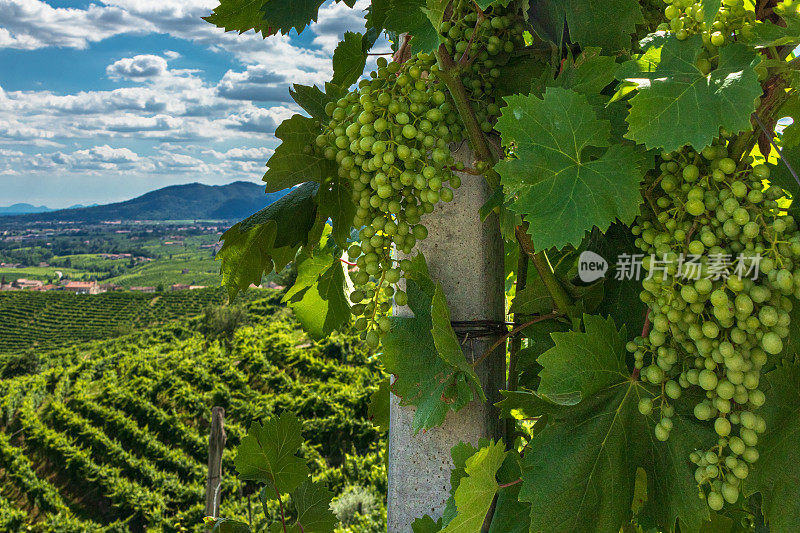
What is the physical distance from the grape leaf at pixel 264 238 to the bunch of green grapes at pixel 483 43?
290mm

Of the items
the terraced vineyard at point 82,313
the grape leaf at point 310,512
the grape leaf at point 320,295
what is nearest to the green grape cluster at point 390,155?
the grape leaf at point 320,295

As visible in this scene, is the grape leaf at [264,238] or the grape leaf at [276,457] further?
the grape leaf at [276,457]

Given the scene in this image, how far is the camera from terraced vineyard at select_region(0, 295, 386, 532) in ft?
32.5

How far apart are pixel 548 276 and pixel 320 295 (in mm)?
469

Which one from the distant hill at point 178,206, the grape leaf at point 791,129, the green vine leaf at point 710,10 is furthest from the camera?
the distant hill at point 178,206

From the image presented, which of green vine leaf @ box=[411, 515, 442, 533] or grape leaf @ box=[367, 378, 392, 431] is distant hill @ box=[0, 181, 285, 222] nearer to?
grape leaf @ box=[367, 378, 392, 431]

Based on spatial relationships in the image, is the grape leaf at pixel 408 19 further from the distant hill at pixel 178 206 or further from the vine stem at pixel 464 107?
the distant hill at pixel 178 206

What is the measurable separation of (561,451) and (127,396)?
43.5 feet

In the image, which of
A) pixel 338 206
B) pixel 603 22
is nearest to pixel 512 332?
pixel 338 206

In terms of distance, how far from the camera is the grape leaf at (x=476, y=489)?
0.69 metres

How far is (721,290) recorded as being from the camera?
20.6 inches

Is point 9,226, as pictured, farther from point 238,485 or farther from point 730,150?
point 730,150

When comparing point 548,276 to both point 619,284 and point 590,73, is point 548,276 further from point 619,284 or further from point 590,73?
point 590,73

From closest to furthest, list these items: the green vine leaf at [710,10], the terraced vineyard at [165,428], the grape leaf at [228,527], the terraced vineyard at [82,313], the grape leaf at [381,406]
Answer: the green vine leaf at [710,10] < the grape leaf at [228,527] < the grape leaf at [381,406] < the terraced vineyard at [165,428] < the terraced vineyard at [82,313]
